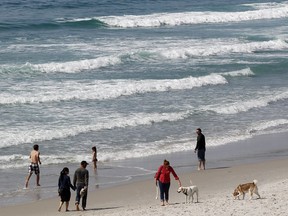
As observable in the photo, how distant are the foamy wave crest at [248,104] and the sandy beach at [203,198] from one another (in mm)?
7790

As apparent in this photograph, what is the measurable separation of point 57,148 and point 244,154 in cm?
550

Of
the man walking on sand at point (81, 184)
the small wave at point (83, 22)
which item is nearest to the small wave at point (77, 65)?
the small wave at point (83, 22)

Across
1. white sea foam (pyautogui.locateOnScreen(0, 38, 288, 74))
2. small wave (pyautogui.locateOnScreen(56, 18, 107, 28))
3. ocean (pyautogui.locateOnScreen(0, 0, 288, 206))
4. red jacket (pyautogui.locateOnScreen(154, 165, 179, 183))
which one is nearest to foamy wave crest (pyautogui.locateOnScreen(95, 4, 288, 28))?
ocean (pyautogui.locateOnScreen(0, 0, 288, 206))

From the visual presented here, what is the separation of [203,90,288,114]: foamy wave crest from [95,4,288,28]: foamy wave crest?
22493 mm

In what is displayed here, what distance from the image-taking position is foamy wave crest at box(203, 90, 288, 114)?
31.1 metres

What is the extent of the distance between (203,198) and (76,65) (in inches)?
809

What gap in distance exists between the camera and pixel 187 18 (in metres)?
59.0

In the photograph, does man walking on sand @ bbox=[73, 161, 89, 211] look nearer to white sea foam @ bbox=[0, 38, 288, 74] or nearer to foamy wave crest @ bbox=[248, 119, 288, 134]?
foamy wave crest @ bbox=[248, 119, 288, 134]

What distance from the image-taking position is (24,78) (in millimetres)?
36406

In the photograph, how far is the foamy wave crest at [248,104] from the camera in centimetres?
3111

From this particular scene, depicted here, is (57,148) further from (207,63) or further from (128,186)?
(207,63)

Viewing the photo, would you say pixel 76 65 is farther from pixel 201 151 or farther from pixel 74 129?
pixel 201 151

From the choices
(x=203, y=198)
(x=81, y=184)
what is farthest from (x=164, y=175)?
(x=81, y=184)

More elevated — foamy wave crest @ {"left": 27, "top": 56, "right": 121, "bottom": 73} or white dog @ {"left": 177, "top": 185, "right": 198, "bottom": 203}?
foamy wave crest @ {"left": 27, "top": 56, "right": 121, "bottom": 73}
